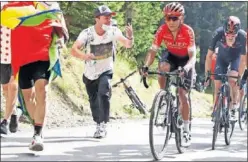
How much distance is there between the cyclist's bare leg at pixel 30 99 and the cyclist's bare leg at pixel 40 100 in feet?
0.47

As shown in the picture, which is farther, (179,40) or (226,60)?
(226,60)

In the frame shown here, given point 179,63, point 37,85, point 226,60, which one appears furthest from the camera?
point 226,60

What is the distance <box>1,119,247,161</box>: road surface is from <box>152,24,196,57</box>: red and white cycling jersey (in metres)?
1.00

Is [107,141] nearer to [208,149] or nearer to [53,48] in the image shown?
[208,149]

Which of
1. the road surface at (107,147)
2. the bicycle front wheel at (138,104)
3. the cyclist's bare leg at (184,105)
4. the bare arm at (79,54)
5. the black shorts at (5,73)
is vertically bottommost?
the bicycle front wheel at (138,104)

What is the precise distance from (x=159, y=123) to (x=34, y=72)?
53.6 inches

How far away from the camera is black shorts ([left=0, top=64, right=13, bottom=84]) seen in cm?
607

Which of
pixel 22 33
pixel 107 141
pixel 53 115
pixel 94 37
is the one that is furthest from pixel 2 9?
pixel 53 115

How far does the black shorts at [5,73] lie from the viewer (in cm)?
607

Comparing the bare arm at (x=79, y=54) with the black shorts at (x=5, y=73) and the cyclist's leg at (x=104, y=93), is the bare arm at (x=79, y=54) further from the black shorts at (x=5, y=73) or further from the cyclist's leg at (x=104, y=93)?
the black shorts at (x=5, y=73)

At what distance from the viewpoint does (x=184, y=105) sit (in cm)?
626

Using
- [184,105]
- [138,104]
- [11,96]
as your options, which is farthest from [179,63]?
[138,104]

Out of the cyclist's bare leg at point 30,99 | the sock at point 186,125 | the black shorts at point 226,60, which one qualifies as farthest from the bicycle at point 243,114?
the cyclist's bare leg at point 30,99

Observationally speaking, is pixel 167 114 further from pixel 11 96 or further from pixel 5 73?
pixel 5 73
